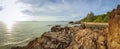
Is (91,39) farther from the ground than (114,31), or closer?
closer

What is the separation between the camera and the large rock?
25.6m

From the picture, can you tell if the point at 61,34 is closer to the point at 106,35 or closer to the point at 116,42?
the point at 106,35

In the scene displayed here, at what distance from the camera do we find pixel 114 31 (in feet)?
86.7

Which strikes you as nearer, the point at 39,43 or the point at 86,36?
the point at 86,36

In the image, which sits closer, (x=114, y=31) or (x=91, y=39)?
(x=114, y=31)

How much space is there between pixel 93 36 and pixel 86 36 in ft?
3.70

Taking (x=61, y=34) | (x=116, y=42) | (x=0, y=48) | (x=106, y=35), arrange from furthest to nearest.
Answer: (x=0, y=48) → (x=61, y=34) → (x=106, y=35) → (x=116, y=42)

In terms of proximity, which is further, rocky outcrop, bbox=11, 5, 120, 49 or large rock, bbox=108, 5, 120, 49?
rocky outcrop, bbox=11, 5, 120, 49

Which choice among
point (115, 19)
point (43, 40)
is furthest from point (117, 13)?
point (43, 40)

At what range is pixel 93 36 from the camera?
104ft

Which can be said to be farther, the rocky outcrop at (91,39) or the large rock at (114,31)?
the rocky outcrop at (91,39)

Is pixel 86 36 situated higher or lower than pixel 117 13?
lower

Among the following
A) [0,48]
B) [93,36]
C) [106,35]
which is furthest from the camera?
[0,48]

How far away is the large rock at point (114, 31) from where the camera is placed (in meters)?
25.6
